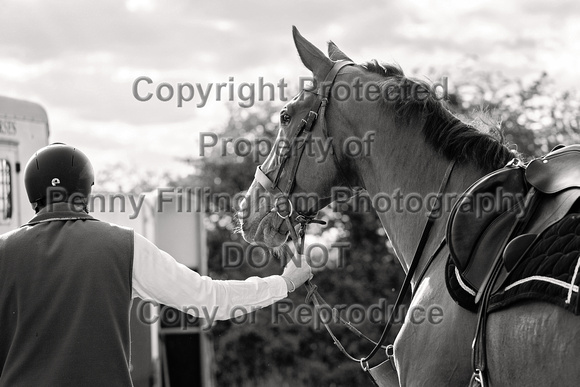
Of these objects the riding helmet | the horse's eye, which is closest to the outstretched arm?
the riding helmet

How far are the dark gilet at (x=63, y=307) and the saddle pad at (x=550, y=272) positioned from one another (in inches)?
58.1

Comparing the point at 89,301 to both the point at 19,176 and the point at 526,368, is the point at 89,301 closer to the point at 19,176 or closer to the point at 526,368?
the point at 526,368

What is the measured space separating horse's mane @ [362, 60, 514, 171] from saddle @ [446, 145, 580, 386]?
0.18 m

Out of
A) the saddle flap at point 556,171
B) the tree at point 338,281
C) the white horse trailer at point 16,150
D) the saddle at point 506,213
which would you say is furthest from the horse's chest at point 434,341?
the tree at point 338,281

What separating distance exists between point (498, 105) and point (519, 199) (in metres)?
7.44

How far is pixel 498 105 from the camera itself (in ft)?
33.4

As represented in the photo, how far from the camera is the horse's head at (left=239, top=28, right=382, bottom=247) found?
12.6 feet

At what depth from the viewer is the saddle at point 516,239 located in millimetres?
2701

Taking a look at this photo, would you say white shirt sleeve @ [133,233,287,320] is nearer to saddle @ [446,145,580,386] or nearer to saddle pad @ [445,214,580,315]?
saddle @ [446,145,580,386]

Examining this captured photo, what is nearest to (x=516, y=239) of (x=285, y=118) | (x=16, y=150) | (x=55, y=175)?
(x=285, y=118)

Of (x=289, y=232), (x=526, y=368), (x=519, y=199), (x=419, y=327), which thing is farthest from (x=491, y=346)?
(x=289, y=232)

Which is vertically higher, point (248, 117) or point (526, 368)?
point (248, 117)

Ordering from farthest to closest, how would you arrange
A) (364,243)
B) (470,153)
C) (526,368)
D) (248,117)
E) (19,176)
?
(248,117), (364,243), (19,176), (470,153), (526,368)

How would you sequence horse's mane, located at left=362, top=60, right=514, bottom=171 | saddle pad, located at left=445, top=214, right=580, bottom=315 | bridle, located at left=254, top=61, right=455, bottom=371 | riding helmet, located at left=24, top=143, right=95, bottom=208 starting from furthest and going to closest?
bridle, located at left=254, top=61, right=455, bottom=371 < horse's mane, located at left=362, top=60, right=514, bottom=171 < riding helmet, located at left=24, top=143, right=95, bottom=208 < saddle pad, located at left=445, top=214, right=580, bottom=315
